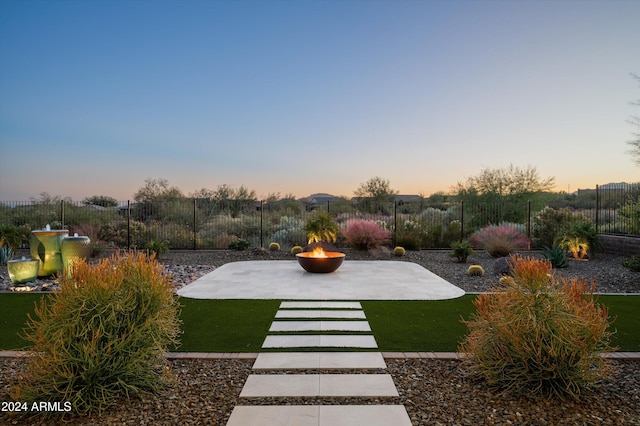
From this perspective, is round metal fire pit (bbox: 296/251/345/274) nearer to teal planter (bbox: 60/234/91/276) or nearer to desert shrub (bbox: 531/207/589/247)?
teal planter (bbox: 60/234/91/276)

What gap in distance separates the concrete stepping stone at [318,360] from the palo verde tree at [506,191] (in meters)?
15.2

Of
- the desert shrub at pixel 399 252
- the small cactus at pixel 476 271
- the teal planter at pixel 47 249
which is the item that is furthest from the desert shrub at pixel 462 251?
the teal planter at pixel 47 249

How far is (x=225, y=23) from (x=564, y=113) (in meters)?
10.7

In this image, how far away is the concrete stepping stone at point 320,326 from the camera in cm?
468

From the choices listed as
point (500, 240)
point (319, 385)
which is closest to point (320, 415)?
point (319, 385)

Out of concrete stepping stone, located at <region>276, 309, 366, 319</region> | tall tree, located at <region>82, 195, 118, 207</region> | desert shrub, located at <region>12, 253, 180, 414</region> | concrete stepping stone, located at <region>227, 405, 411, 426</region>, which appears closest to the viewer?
concrete stepping stone, located at <region>227, 405, 411, 426</region>

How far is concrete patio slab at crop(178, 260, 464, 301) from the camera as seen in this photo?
666 cm

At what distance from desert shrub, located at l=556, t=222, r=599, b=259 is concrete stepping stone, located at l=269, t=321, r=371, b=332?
352 inches

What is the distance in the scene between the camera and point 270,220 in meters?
17.8

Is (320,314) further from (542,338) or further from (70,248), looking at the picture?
(70,248)

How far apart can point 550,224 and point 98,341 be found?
14825 mm

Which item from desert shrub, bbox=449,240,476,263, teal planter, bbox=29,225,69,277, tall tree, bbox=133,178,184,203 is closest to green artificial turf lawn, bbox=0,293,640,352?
teal planter, bbox=29,225,69,277

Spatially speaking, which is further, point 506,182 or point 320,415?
point 506,182

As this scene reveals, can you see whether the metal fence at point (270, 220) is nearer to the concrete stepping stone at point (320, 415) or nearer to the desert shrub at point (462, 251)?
the desert shrub at point (462, 251)
